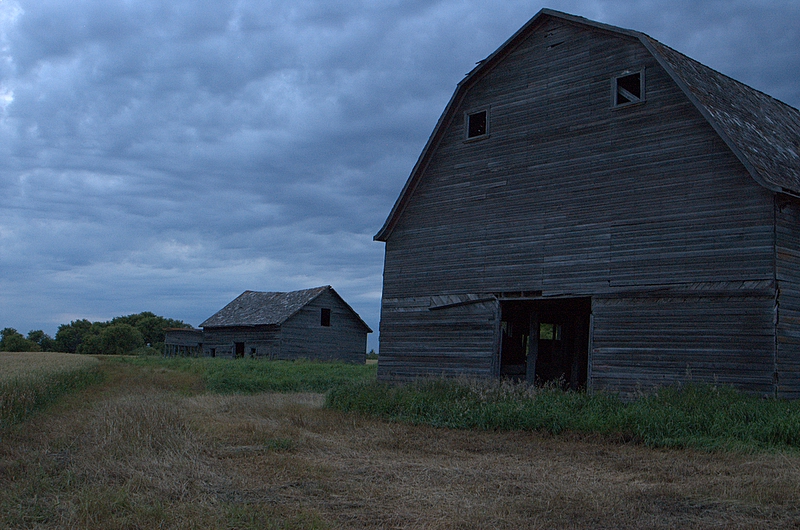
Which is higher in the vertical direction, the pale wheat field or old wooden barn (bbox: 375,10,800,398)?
old wooden barn (bbox: 375,10,800,398)

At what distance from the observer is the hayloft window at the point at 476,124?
715 inches

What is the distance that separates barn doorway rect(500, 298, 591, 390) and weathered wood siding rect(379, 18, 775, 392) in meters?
2.49

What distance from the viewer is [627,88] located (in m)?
15.8

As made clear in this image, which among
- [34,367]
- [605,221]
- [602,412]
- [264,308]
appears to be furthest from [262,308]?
[602,412]

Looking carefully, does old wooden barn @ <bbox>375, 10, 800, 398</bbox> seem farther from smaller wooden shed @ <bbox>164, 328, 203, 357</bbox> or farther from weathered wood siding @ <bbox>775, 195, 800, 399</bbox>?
smaller wooden shed @ <bbox>164, 328, 203, 357</bbox>


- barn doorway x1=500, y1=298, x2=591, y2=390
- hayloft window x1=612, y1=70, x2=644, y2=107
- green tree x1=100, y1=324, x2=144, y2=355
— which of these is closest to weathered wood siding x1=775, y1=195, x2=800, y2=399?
hayloft window x1=612, y1=70, x2=644, y2=107

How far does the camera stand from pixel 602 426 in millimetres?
10898

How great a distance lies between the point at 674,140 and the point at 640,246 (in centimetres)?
231

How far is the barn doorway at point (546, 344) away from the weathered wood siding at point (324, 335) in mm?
19535

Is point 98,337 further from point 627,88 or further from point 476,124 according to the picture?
point 627,88

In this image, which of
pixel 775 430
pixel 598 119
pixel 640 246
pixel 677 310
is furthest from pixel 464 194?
pixel 775 430

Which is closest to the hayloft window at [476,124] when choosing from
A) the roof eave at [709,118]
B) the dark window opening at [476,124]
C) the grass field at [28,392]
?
the dark window opening at [476,124]

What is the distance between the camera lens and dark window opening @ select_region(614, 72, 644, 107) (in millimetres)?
15250

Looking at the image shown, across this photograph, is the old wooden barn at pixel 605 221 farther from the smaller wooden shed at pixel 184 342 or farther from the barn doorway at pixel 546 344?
the smaller wooden shed at pixel 184 342
